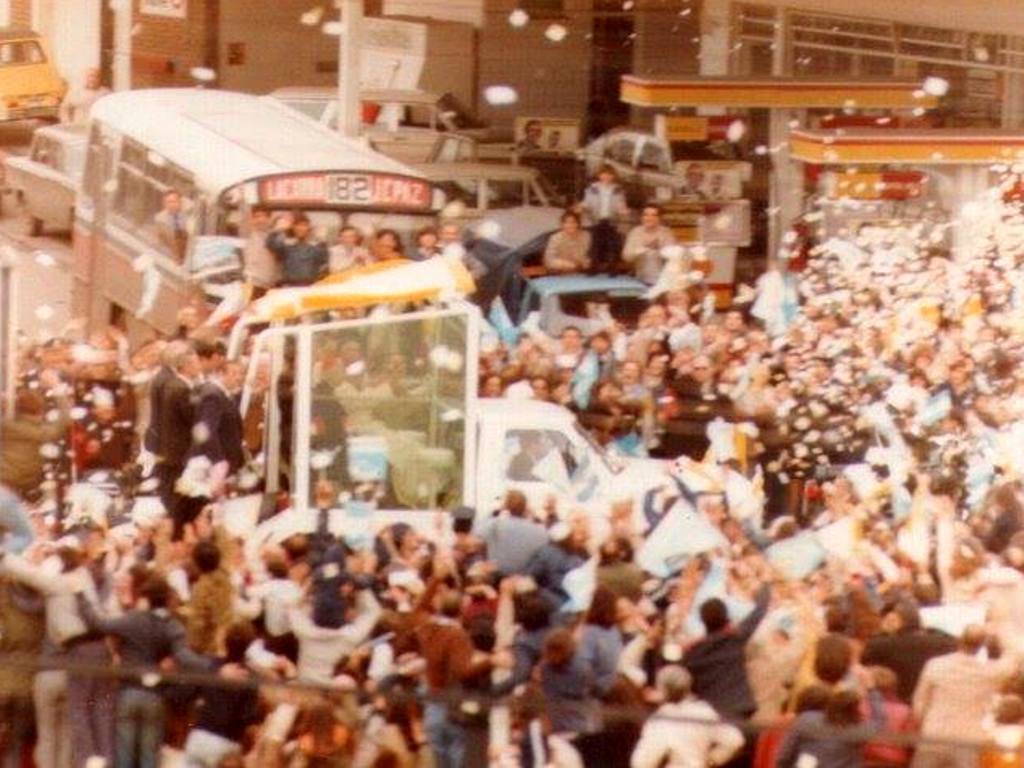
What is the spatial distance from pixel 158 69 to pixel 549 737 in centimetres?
2434

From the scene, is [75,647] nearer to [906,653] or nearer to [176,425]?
[906,653]

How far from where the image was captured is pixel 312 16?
31391 mm

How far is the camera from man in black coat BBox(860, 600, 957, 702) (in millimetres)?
9641

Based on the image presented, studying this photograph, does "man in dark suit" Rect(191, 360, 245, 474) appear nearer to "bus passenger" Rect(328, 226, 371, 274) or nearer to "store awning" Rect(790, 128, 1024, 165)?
"bus passenger" Rect(328, 226, 371, 274)

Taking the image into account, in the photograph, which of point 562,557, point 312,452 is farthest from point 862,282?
point 562,557

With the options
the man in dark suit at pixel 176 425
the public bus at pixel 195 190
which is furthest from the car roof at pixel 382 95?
the man in dark suit at pixel 176 425

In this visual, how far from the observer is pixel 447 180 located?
2209 cm

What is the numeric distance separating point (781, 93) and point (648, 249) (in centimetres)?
259

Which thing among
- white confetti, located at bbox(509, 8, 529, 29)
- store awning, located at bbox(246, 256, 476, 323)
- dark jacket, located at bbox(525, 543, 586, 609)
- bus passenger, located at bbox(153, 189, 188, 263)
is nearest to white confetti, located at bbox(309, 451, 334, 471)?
store awning, located at bbox(246, 256, 476, 323)

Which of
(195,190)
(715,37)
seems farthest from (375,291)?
(715,37)

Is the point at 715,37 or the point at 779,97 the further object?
the point at 715,37

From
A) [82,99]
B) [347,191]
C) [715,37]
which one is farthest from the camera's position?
[82,99]

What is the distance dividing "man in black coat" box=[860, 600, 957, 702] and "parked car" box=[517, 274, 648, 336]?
7638 mm

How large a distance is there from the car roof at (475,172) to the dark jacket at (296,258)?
19.9 feet
